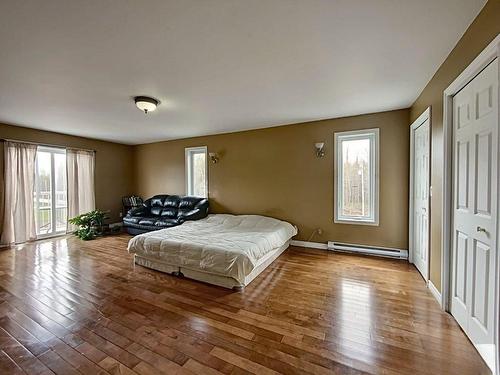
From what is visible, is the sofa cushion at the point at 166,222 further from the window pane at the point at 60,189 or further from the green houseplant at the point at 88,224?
the window pane at the point at 60,189

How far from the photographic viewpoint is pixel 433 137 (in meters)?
2.61

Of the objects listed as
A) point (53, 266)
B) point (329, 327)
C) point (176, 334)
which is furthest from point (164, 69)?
point (53, 266)

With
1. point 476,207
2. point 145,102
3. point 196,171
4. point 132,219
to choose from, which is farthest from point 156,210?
point 476,207

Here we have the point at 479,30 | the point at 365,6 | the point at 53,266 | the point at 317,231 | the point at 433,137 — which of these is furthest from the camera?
the point at 317,231

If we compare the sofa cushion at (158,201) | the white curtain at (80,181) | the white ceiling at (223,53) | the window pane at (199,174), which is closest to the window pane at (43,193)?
the white curtain at (80,181)

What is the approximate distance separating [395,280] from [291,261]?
1437 millimetres

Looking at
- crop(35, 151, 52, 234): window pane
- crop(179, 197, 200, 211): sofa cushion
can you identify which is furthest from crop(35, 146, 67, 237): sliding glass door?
crop(179, 197, 200, 211): sofa cushion

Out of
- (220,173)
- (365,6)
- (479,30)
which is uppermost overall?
(365,6)

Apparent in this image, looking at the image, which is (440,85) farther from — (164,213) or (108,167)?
(108,167)

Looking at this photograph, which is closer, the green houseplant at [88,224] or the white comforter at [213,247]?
the white comforter at [213,247]

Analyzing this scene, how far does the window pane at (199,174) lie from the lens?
5.92 meters

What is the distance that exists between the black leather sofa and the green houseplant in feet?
1.97

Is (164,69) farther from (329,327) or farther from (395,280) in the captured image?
(395,280)

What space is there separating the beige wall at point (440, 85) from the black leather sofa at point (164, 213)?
4.19 metres
